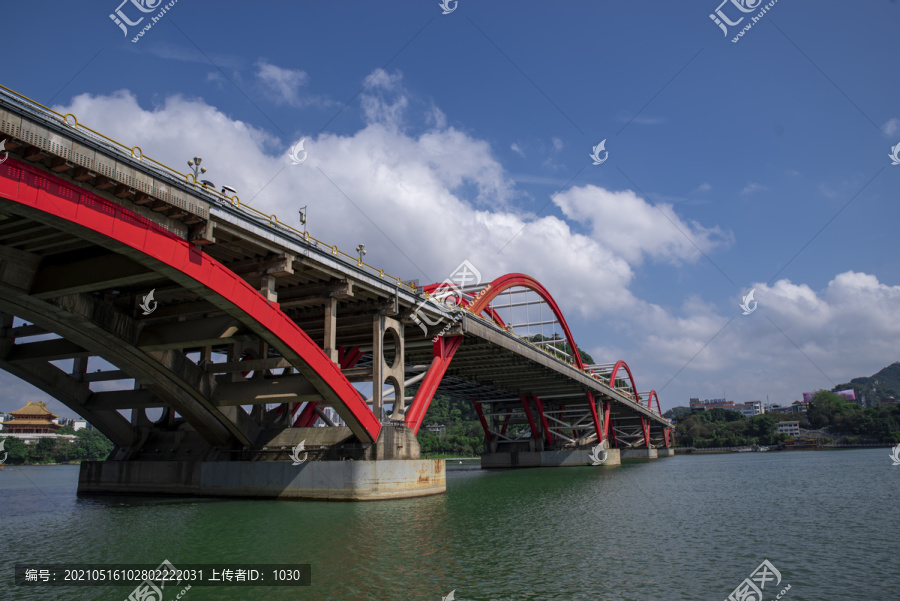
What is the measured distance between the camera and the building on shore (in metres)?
116

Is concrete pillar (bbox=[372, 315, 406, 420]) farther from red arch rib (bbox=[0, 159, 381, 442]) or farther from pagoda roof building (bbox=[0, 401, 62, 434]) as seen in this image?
pagoda roof building (bbox=[0, 401, 62, 434])

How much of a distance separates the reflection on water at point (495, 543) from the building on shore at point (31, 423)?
336 ft

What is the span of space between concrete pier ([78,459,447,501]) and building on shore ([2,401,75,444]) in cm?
9877

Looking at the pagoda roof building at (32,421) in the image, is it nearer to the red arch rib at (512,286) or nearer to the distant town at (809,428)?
the red arch rib at (512,286)

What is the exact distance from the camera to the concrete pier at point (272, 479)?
98.6ft

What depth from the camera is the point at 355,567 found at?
15.1m

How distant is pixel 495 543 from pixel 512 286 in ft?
152

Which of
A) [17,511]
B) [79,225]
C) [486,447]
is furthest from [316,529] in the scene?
[486,447]

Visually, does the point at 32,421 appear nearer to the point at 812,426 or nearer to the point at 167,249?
the point at 167,249

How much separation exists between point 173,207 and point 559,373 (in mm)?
48044

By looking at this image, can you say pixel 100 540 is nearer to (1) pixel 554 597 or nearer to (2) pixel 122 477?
(1) pixel 554 597

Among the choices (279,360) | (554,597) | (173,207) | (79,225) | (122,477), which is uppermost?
(173,207)

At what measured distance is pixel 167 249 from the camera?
21.9m
